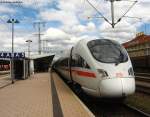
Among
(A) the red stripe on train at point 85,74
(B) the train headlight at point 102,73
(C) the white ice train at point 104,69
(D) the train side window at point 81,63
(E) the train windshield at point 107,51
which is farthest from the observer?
(D) the train side window at point 81,63

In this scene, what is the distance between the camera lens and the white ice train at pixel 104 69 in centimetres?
1357

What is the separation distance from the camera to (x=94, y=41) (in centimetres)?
1642

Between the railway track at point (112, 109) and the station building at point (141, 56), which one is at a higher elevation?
the station building at point (141, 56)

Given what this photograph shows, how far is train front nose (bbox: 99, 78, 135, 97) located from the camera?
13430 millimetres

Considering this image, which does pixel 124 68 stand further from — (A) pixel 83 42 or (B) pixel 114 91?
(A) pixel 83 42

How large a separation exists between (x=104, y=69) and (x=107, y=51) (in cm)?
145

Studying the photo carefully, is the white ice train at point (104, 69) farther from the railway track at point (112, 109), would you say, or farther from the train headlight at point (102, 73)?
the railway track at point (112, 109)

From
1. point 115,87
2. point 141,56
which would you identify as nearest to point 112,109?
point 115,87

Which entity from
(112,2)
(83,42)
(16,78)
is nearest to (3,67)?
(16,78)

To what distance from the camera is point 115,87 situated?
44.1 ft

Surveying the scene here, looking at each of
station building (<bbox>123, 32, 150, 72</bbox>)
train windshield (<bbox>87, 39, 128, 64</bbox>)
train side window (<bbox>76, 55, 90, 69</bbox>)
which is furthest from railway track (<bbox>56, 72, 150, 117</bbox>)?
station building (<bbox>123, 32, 150, 72</bbox>)

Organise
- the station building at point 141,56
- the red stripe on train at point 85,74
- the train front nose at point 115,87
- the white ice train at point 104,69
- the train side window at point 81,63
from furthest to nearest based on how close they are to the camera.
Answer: the station building at point 141,56
the train side window at point 81,63
the red stripe on train at point 85,74
the white ice train at point 104,69
the train front nose at point 115,87

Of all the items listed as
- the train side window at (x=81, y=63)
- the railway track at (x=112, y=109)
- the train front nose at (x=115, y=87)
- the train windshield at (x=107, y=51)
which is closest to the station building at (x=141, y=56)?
the train side window at (x=81, y=63)

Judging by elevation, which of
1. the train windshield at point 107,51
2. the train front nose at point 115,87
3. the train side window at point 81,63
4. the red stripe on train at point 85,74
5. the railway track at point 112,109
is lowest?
the railway track at point 112,109
